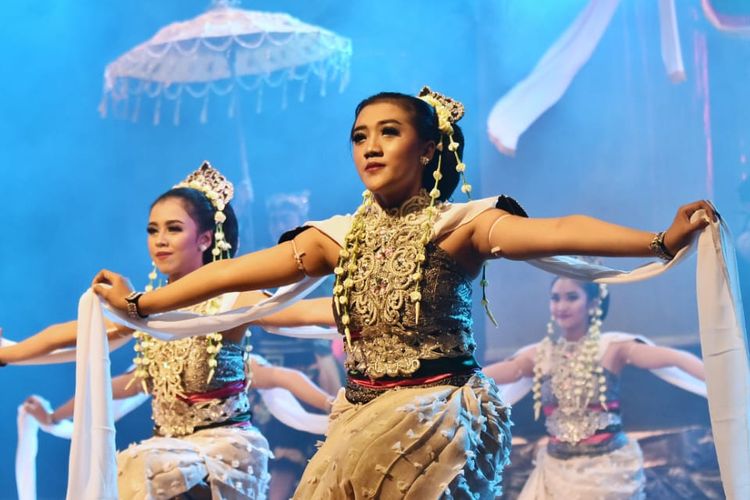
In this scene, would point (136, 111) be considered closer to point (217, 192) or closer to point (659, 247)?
point (217, 192)

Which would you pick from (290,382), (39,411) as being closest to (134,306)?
(39,411)

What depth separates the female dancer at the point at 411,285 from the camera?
2199 millimetres

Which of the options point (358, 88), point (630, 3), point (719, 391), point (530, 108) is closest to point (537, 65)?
point (530, 108)

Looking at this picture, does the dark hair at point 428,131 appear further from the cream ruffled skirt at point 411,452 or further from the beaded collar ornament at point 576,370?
the beaded collar ornament at point 576,370

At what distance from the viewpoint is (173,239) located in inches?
140

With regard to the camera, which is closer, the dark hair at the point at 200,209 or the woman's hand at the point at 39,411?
the dark hair at the point at 200,209

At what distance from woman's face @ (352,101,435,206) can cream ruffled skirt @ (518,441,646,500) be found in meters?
2.44

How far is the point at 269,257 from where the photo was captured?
2643mm

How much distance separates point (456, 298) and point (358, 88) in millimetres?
3186

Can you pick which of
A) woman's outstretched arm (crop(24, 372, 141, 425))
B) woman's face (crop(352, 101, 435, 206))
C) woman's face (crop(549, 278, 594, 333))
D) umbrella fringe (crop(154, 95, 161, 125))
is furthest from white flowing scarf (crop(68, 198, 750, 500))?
umbrella fringe (crop(154, 95, 161, 125))

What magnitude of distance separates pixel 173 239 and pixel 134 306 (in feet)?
2.38

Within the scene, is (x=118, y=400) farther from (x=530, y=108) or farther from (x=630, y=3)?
(x=630, y=3)

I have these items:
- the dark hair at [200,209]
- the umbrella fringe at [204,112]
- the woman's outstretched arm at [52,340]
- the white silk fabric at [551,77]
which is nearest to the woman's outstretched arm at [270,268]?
the woman's outstretched arm at [52,340]

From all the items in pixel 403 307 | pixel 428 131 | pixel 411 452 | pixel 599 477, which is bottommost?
pixel 599 477
